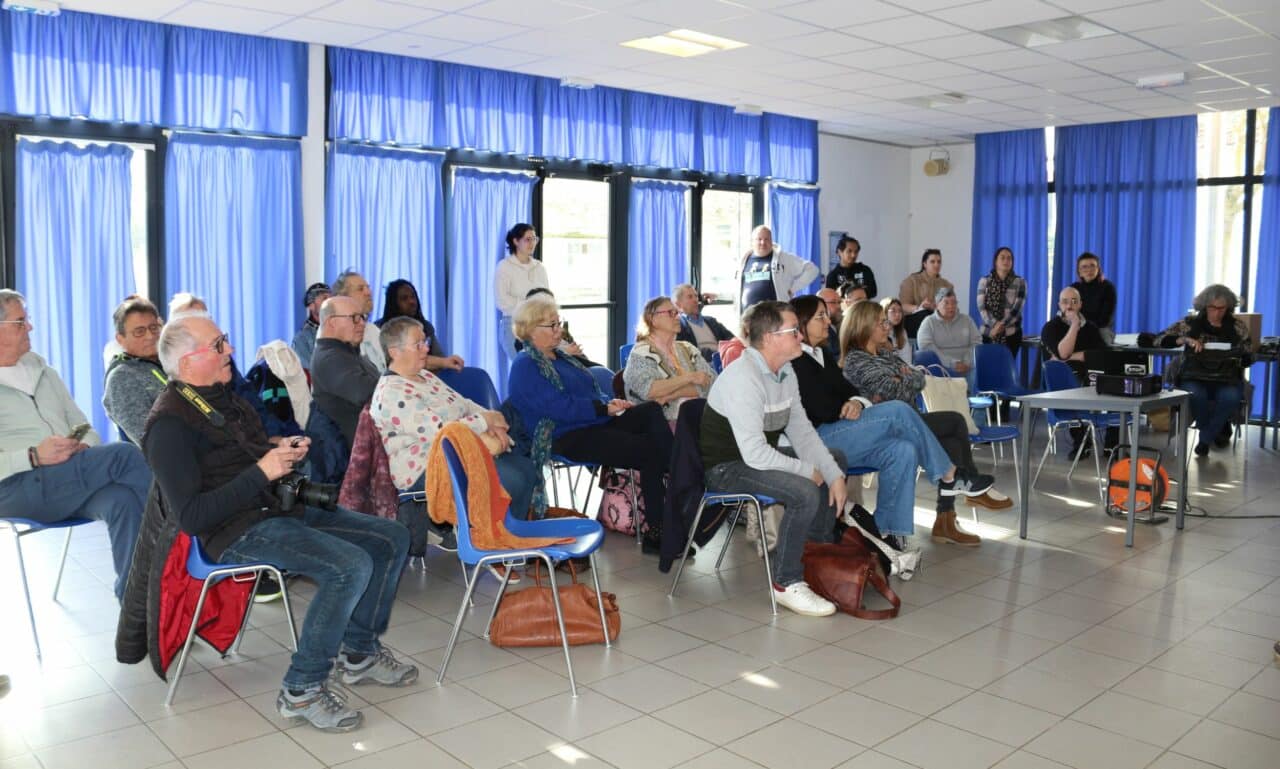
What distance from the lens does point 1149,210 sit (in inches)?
408

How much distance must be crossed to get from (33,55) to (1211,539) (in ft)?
22.3

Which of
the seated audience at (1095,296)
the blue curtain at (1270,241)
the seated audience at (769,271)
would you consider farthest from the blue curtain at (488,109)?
the blue curtain at (1270,241)

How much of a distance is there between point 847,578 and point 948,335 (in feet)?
12.7

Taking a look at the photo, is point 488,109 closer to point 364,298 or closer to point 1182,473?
point 364,298

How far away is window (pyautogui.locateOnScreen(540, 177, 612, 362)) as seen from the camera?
9.08 meters

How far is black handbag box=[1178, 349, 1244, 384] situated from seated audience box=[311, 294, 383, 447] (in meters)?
6.33

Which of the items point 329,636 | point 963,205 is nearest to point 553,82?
point 963,205

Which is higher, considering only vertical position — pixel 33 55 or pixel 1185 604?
pixel 33 55

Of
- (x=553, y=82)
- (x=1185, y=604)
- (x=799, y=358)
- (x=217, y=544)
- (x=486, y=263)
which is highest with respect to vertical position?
(x=553, y=82)

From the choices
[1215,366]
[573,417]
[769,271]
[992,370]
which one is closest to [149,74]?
[573,417]

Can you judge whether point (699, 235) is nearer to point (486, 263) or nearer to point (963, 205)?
point (486, 263)

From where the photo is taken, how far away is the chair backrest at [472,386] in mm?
5688

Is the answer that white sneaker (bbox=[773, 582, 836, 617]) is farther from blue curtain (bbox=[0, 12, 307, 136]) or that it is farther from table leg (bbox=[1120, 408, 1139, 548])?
blue curtain (bbox=[0, 12, 307, 136])

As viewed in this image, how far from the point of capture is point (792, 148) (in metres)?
10.6
